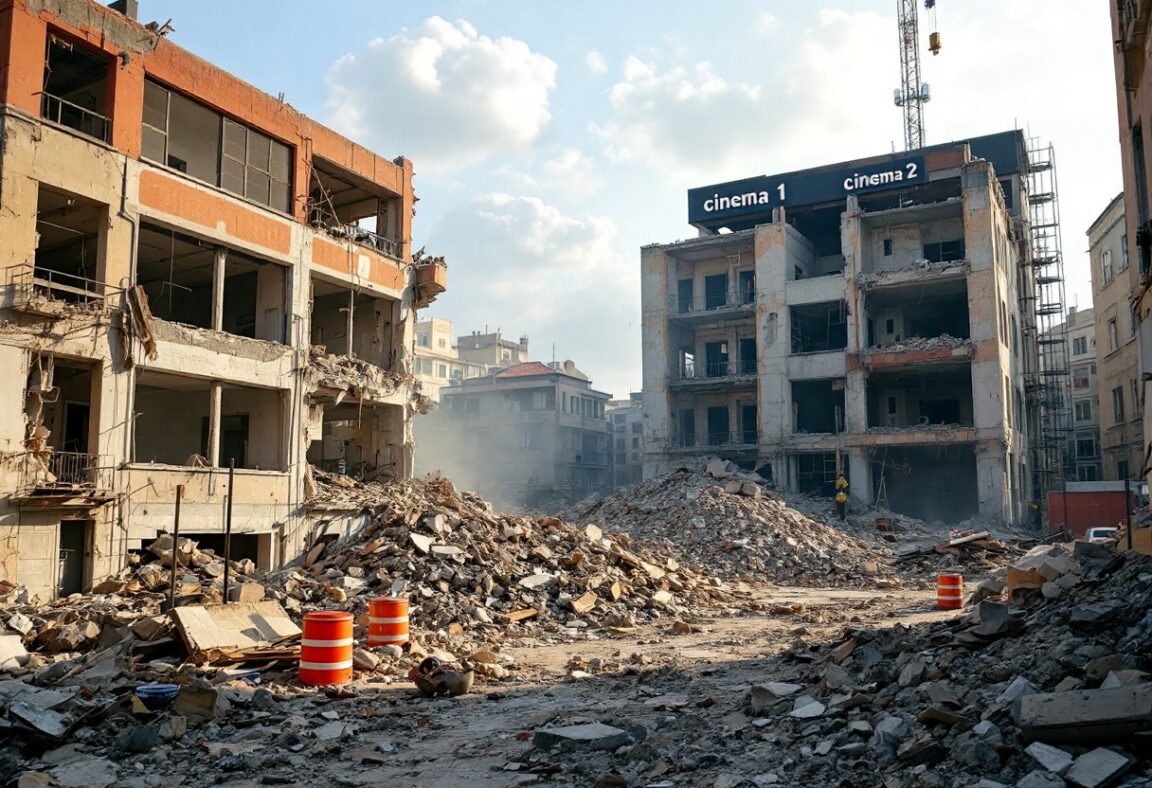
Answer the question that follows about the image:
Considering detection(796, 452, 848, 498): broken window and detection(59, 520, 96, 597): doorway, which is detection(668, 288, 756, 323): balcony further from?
detection(59, 520, 96, 597): doorway

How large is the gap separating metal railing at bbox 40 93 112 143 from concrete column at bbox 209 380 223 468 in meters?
6.11

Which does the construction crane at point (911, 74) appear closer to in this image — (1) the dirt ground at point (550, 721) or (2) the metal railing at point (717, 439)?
(2) the metal railing at point (717, 439)

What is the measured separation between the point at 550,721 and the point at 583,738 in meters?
1.22

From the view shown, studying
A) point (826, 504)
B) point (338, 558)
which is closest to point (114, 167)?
point (338, 558)

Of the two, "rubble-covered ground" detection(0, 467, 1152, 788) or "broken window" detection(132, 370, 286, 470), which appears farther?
"broken window" detection(132, 370, 286, 470)

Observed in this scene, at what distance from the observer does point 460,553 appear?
1819 centimetres

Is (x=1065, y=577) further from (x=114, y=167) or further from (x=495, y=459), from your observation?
(x=495, y=459)

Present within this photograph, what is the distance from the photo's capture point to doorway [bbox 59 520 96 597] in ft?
57.9

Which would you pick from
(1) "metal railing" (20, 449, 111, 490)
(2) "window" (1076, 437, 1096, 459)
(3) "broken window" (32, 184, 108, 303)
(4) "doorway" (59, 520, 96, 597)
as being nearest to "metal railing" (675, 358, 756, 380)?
(2) "window" (1076, 437, 1096, 459)

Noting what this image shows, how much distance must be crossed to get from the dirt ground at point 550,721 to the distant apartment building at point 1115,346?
37.9 metres

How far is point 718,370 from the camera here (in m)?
50.9

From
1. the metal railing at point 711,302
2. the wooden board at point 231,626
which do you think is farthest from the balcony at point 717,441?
the wooden board at point 231,626

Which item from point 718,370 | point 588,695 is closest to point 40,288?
point 588,695

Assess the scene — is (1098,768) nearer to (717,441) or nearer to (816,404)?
(816,404)
